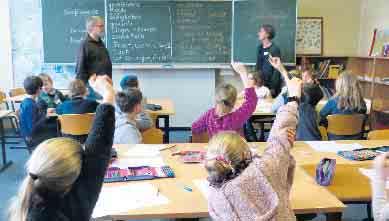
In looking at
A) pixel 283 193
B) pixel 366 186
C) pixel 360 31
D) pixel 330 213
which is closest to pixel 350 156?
pixel 366 186

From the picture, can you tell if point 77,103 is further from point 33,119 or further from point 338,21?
point 338,21

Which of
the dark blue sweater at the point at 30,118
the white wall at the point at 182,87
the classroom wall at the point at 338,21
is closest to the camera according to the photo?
the dark blue sweater at the point at 30,118

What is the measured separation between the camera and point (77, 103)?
4246 millimetres

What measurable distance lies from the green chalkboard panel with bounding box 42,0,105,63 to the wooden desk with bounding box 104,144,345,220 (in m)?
4.62

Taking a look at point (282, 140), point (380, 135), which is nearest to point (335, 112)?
point (380, 135)

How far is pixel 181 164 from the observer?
262 centimetres

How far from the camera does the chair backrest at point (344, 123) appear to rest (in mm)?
4051

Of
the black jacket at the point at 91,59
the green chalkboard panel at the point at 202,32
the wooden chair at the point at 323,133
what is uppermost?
the green chalkboard panel at the point at 202,32

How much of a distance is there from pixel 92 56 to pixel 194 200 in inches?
147

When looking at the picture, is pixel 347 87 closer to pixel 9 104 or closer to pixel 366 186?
pixel 366 186

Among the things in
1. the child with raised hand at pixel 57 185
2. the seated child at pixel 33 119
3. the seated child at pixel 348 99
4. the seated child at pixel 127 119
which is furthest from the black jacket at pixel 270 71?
the child with raised hand at pixel 57 185

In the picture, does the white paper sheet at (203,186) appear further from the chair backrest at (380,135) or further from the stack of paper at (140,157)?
the chair backrest at (380,135)

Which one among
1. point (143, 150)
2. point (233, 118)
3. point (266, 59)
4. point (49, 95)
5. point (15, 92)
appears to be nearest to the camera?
point (143, 150)

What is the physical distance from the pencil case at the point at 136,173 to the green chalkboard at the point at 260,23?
451 centimetres
